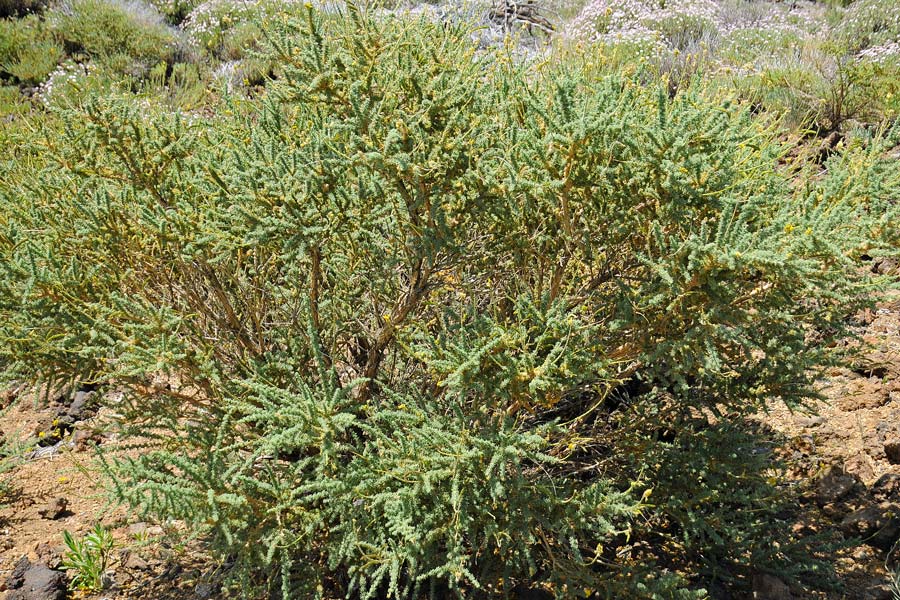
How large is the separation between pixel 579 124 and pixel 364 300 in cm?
155

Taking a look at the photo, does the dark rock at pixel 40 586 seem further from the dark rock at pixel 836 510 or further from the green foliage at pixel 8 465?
the dark rock at pixel 836 510

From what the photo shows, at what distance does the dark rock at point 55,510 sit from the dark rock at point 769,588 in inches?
144

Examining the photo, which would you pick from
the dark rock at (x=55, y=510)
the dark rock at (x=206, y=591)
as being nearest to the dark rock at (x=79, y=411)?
the dark rock at (x=55, y=510)

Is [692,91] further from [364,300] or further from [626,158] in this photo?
[364,300]

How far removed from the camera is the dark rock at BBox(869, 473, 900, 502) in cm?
396

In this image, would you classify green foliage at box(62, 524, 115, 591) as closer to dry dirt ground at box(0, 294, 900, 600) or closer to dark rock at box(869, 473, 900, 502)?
dry dirt ground at box(0, 294, 900, 600)

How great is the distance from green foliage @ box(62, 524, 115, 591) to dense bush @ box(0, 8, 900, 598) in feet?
2.69

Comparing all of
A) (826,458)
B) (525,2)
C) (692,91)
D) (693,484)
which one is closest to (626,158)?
(692,91)

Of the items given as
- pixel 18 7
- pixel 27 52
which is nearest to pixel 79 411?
pixel 27 52

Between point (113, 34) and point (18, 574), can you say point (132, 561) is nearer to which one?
point (18, 574)

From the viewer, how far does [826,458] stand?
4.30 m

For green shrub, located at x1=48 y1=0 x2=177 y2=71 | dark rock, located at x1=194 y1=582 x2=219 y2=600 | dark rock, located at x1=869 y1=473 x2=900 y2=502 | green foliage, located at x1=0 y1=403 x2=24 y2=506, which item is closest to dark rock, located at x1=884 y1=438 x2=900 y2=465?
dark rock, located at x1=869 y1=473 x2=900 y2=502

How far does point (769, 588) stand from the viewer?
3400 mm

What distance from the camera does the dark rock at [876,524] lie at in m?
3.76
